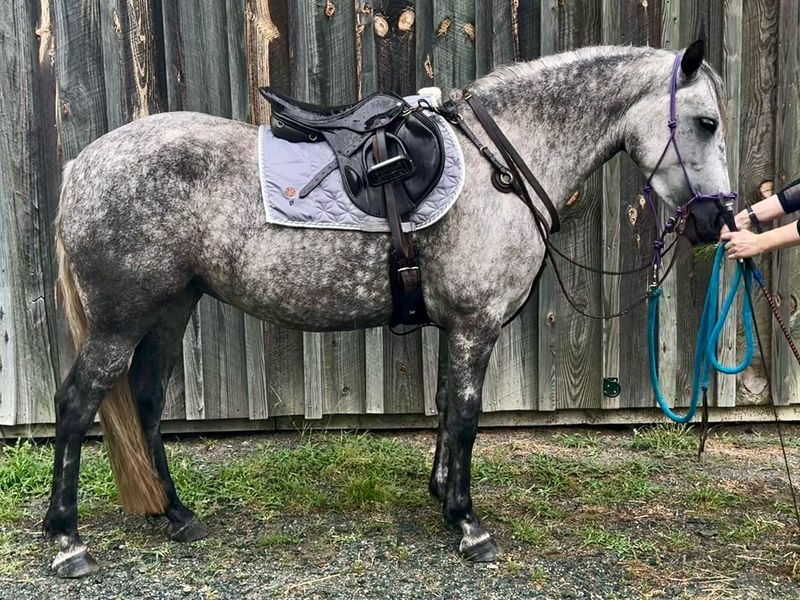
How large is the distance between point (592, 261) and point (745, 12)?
180 cm

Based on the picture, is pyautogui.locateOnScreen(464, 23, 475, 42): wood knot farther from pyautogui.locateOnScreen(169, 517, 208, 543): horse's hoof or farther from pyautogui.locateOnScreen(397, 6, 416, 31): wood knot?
pyautogui.locateOnScreen(169, 517, 208, 543): horse's hoof

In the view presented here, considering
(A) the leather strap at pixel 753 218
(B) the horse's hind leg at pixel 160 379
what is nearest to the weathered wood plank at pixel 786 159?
(A) the leather strap at pixel 753 218

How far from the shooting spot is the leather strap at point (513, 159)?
9.34 ft

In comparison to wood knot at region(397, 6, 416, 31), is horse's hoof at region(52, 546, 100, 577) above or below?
below

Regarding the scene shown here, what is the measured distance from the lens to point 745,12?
13.5 ft

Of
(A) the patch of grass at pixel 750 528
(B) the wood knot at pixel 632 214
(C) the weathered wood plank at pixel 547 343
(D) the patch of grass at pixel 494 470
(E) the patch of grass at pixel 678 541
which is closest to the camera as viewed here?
(E) the patch of grass at pixel 678 541

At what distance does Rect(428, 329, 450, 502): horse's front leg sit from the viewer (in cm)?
332

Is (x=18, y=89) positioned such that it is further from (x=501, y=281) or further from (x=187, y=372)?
(x=501, y=281)

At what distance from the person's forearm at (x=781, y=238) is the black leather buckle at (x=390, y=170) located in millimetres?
1415

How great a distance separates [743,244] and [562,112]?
0.93 m

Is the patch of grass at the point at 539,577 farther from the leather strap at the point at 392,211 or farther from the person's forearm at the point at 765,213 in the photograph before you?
the person's forearm at the point at 765,213

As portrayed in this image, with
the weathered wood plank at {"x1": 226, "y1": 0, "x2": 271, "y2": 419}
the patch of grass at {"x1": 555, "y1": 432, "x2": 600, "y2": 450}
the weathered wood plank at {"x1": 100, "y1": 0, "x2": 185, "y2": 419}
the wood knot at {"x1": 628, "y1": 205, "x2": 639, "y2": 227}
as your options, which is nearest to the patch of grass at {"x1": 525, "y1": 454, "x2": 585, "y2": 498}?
the patch of grass at {"x1": 555, "y1": 432, "x2": 600, "y2": 450}

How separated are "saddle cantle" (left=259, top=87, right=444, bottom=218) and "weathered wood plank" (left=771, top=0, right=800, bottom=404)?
2.65 metres

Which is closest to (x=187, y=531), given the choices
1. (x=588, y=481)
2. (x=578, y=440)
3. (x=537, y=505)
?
(x=537, y=505)
